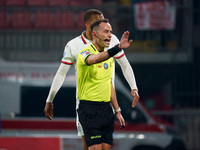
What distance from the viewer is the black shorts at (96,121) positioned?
6703 mm

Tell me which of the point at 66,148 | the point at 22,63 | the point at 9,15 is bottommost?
the point at 66,148

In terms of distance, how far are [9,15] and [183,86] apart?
5706 mm

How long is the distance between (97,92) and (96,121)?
33 centimetres

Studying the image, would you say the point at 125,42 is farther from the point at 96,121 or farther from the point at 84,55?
the point at 96,121

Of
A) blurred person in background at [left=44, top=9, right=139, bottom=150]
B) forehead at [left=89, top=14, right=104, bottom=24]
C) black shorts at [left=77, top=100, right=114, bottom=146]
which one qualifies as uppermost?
forehead at [left=89, top=14, right=104, bottom=24]

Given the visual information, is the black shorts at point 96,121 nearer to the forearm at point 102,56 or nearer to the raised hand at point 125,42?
the forearm at point 102,56

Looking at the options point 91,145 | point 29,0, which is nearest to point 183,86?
point 29,0

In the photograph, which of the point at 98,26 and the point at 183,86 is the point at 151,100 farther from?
the point at 98,26

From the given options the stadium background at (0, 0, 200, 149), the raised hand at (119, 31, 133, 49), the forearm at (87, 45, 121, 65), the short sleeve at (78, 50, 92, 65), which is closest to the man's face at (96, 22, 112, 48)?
the short sleeve at (78, 50, 92, 65)

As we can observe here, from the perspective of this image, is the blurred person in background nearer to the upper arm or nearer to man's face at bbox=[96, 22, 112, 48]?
the upper arm

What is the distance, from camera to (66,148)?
11.3 m

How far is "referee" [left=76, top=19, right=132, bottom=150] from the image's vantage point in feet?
21.6

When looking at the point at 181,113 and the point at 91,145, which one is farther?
the point at 181,113

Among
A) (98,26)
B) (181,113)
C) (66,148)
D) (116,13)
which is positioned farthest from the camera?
(116,13)
